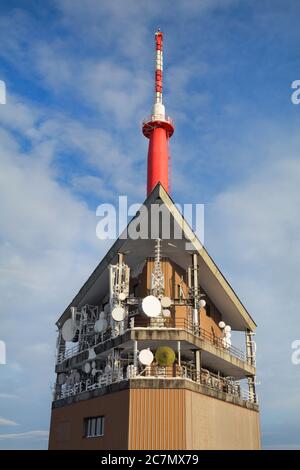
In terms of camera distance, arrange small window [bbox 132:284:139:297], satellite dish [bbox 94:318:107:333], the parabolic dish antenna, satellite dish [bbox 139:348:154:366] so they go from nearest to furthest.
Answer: satellite dish [bbox 139:348:154:366], satellite dish [bbox 94:318:107:333], small window [bbox 132:284:139:297], the parabolic dish antenna

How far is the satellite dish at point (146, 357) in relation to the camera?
27.0m

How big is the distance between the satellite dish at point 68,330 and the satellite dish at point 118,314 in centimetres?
856

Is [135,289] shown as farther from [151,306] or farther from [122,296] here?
[151,306]

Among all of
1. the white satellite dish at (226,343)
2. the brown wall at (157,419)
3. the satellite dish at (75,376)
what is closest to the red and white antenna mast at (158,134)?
the white satellite dish at (226,343)

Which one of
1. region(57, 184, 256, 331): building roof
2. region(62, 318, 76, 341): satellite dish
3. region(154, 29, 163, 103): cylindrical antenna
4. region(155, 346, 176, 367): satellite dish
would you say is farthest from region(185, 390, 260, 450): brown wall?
region(154, 29, 163, 103): cylindrical antenna

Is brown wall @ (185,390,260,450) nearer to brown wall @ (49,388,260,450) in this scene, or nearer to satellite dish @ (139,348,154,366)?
brown wall @ (49,388,260,450)

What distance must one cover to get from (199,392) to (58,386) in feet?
47.7

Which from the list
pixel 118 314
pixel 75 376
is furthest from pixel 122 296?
pixel 75 376

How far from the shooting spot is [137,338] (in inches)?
1104

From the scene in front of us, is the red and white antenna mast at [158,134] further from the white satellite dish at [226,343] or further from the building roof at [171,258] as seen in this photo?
the white satellite dish at [226,343]

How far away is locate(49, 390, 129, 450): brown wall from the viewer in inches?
1025

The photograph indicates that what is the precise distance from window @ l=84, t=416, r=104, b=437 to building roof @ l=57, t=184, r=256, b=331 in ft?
32.4
